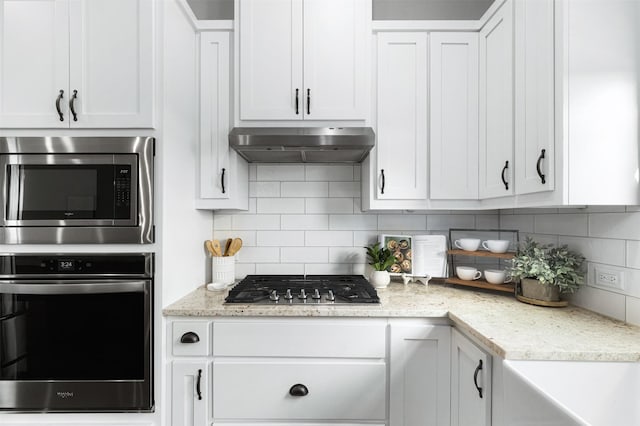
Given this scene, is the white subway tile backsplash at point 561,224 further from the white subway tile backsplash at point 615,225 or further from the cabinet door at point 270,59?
the cabinet door at point 270,59

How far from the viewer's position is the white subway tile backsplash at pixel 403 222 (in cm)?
222

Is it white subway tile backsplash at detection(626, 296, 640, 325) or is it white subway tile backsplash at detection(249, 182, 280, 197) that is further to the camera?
white subway tile backsplash at detection(249, 182, 280, 197)

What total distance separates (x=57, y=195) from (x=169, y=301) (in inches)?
26.8

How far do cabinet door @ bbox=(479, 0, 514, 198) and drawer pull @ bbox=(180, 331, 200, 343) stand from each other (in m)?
1.62

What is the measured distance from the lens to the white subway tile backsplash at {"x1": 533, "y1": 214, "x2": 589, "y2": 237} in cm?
154

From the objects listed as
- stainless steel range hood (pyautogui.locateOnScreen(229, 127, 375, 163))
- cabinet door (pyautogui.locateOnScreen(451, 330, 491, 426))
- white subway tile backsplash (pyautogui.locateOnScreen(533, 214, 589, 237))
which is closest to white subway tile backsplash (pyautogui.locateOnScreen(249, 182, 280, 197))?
stainless steel range hood (pyautogui.locateOnScreen(229, 127, 375, 163))

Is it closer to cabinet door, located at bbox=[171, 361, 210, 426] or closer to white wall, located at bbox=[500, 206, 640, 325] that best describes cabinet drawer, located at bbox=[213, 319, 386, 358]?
cabinet door, located at bbox=[171, 361, 210, 426]

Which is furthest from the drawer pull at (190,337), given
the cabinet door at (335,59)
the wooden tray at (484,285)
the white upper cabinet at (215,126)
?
the wooden tray at (484,285)

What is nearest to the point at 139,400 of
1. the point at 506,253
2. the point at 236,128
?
the point at 236,128

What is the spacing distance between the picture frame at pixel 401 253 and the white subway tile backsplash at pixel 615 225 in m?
0.91

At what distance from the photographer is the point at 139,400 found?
4.85 ft

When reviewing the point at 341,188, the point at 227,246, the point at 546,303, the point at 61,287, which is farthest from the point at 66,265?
the point at 546,303

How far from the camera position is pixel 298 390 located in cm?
150

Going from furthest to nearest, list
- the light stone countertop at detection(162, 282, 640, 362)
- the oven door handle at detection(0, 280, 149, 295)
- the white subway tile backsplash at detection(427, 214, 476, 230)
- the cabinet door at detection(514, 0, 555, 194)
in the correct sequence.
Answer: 1. the white subway tile backsplash at detection(427, 214, 476, 230)
2. the oven door handle at detection(0, 280, 149, 295)
3. the cabinet door at detection(514, 0, 555, 194)
4. the light stone countertop at detection(162, 282, 640, 362)
